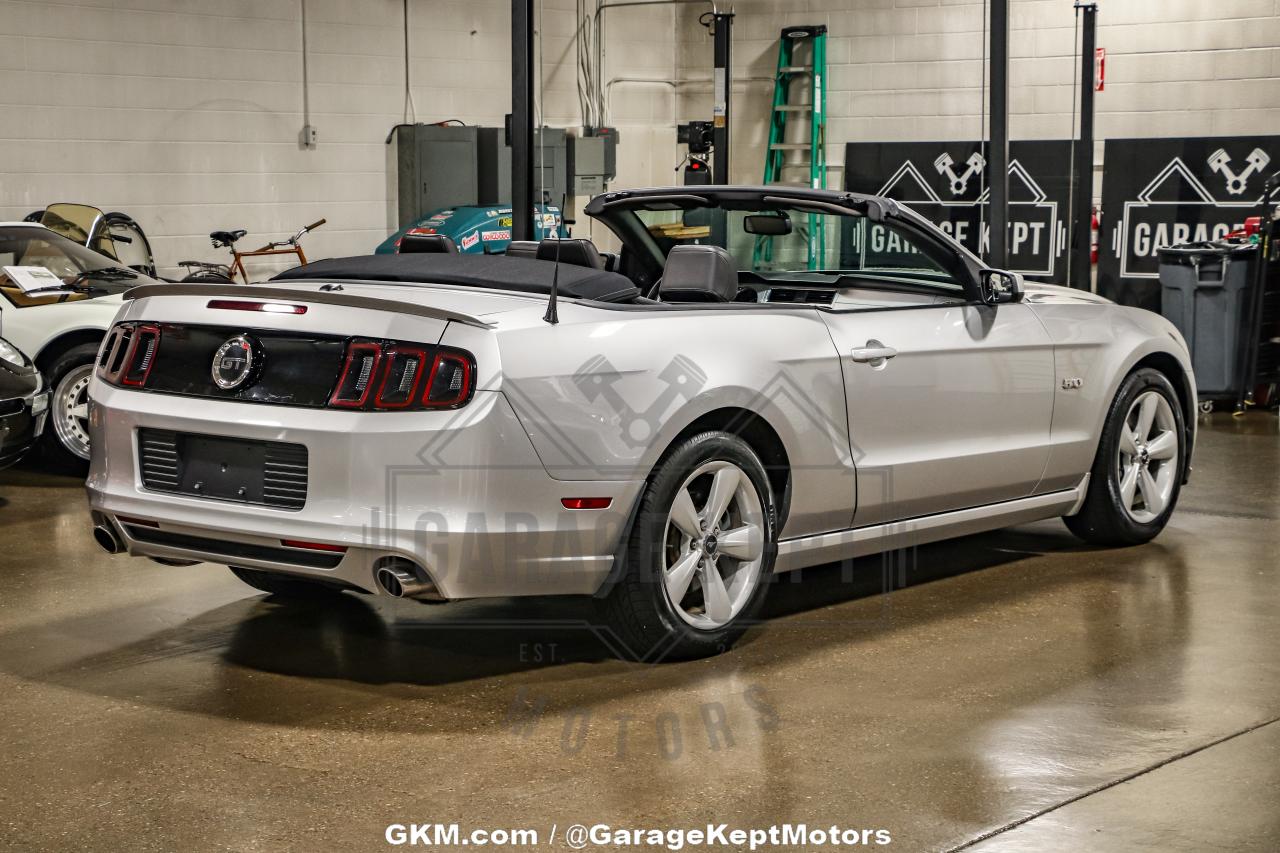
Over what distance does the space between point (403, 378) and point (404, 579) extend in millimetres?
496

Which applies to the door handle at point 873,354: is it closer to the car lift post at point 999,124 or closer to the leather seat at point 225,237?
the car lift post at point 999,124

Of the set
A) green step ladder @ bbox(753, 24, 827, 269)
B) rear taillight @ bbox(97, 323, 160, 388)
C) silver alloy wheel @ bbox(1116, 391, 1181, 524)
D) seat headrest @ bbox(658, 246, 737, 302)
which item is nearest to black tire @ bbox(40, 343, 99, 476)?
rear taillight @ bbox(97, 323, 160, 388)

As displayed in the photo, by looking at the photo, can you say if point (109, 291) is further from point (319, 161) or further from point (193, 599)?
point (319, 161)

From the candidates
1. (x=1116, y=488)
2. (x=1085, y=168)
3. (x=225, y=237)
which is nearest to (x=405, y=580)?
(x=1116, y=488)

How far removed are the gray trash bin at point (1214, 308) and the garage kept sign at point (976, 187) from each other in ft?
12.7

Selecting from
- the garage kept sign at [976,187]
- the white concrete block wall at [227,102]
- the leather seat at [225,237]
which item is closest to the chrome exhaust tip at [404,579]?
the white concrete block wall at [227,102]

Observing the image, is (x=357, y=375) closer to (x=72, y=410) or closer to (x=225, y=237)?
(x=72, y=410)

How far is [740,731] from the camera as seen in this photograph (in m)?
3.65

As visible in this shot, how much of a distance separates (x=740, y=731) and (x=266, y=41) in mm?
10748

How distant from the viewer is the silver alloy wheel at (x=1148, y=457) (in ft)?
18.4

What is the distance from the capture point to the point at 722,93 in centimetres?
1491

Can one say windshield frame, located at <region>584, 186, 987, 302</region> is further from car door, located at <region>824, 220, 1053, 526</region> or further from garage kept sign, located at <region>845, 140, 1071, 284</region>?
garage kept sign, located at <region>845, 140, 1071, 284</region>

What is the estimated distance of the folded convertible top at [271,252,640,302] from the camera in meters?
4.27

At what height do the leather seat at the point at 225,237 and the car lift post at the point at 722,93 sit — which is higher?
the car lift post at the point at 722,93
